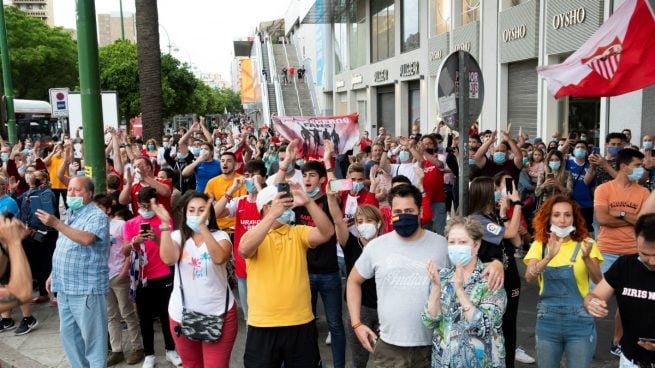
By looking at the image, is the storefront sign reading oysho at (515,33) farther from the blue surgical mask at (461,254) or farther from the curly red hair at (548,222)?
the blue surgical mask at (461,254)

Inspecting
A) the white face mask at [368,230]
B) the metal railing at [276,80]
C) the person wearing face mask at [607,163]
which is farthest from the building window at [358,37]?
the white face mask at [368,230]

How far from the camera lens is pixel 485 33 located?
17891 millimetres

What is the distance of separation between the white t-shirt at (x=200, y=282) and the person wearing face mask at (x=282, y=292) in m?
0.45

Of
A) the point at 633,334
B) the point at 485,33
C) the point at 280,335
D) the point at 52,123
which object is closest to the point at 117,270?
the point at 280,335

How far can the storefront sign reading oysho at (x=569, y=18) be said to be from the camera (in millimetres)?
13262

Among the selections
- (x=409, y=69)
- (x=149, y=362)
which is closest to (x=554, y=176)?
(x=149, y=362)

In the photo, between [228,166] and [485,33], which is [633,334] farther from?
[485,33]

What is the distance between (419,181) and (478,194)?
8.61ft

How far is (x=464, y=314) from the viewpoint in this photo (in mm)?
3426

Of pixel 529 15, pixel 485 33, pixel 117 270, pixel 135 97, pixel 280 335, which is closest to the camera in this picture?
pixel 280 335

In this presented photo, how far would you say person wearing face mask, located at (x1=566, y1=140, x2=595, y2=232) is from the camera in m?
8.36

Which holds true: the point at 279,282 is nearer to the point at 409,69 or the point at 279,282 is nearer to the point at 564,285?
the point at 564,285

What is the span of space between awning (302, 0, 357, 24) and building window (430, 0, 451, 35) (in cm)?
1051

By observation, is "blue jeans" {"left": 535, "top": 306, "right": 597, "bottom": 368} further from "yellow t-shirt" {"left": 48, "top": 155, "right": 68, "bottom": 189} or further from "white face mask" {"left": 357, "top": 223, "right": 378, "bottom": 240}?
"yellow t-shirt" {"left": 48, "top": 155, "right": 68, "bottom": 189}
